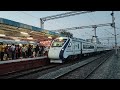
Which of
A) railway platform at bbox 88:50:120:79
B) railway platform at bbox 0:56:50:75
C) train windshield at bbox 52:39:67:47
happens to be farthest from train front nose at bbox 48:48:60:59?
railway platform at bbox 88:50:120:79

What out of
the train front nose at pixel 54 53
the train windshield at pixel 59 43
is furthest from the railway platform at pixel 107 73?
the train windshield at pixel 59 43

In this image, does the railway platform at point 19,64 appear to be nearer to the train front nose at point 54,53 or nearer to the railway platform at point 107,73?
the train front nose at point 54,53

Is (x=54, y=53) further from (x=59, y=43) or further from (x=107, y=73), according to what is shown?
(x=107, y=73)

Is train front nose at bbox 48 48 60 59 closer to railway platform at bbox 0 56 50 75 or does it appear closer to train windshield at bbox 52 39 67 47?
train windshield at bbox 52 39 67 47

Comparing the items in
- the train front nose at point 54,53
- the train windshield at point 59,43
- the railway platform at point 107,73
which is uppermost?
the train windshield at point 59,43

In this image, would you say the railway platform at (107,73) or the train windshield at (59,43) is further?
the train windshield at (59,43)

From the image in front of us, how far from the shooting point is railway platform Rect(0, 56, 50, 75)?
12.8m

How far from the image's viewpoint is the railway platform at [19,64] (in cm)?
1280

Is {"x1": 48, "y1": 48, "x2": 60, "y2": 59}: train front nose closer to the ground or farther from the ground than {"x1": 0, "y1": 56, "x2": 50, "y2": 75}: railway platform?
farther from the ground

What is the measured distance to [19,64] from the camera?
48.5 ft

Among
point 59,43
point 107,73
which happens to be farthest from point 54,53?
point 107,73
